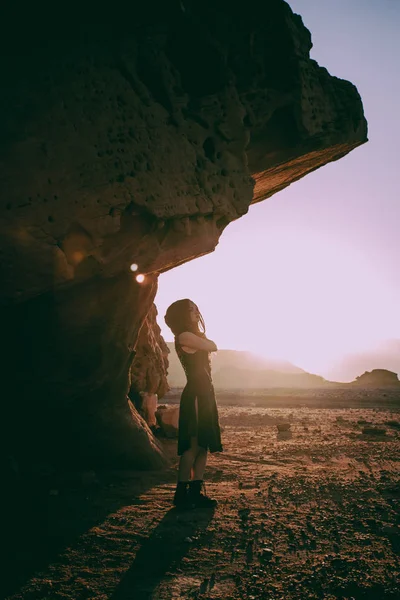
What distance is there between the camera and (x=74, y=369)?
20.0ft

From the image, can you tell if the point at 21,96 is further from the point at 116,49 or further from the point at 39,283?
the point at 39,283

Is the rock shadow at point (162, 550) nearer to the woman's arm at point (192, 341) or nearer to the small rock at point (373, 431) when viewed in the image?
the woman's arm at point (192, 341)

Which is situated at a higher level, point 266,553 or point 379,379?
point 266,553

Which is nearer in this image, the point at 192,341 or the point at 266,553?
the point at 266,553

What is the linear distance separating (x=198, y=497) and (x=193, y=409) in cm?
97

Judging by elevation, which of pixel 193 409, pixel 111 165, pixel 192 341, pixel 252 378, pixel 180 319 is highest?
pixel 111 165

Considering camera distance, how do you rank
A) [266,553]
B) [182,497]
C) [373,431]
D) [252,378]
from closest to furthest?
[266,553] → [182,497] → [373,431] → [252,378]

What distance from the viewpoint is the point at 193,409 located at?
4.90m

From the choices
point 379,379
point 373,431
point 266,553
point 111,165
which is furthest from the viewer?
point 379,379

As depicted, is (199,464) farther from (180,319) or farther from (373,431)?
(373,431)

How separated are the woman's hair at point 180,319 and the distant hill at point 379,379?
3396cm

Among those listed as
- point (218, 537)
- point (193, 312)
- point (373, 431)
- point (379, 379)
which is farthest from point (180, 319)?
point (379, 379)

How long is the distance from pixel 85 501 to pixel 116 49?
601 cm

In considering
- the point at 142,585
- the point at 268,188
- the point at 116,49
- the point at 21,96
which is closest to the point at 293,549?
the point at 142,585
